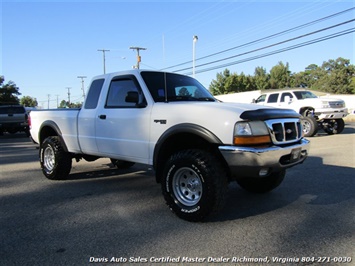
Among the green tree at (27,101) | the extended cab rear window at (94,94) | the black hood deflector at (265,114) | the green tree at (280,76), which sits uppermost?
the green tree at (280,76)

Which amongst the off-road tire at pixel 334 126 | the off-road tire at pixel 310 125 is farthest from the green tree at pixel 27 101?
the off-road tire at pixel 310 125

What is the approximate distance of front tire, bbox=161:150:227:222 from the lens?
374cm

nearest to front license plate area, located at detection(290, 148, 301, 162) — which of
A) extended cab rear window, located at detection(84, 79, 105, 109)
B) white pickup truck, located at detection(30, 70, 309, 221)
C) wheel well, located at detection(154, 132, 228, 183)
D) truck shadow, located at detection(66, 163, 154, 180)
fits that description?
white pickup truck, located at detection(30, 70, 309, 221)

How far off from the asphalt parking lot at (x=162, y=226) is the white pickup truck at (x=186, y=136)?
0.42 meters

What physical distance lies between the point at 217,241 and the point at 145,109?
210cm

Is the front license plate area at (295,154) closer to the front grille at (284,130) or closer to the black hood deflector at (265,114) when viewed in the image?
the front grille at (284,130)

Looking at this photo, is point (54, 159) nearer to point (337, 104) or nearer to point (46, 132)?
point (46, 132)

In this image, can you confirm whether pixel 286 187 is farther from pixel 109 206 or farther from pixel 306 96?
pixel 306 96

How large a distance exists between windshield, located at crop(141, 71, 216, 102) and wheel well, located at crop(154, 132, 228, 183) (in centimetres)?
71

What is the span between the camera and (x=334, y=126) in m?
15.3

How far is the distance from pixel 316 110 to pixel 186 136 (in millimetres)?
12106

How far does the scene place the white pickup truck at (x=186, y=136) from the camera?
369 cm

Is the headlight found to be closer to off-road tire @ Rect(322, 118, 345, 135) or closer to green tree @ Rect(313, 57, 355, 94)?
off-road tire @ Rect(322, 118, 345, 135)

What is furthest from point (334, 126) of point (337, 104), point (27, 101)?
point (27, 101)
